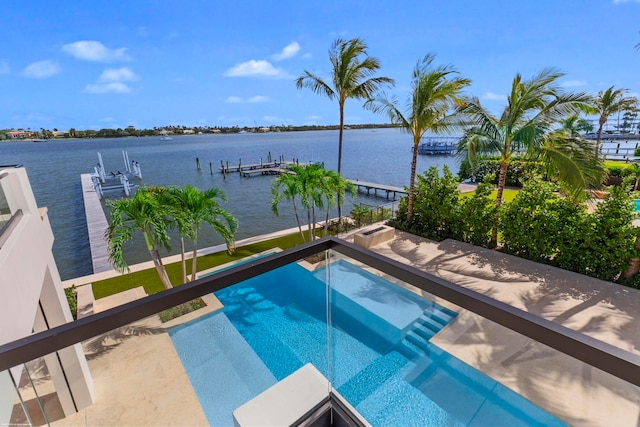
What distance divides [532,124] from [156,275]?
1102 cm

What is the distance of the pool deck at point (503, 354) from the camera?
5.34 ft

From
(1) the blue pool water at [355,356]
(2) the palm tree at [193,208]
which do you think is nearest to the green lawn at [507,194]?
(2) the palm tree at [193,208]

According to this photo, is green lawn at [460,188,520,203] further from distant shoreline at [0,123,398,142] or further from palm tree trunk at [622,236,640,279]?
distant shoreline at [0,123,398,142]

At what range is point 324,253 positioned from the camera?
6.55ft

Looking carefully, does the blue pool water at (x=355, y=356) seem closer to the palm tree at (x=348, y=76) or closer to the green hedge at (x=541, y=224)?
the green hedge at (x=541, y=224)

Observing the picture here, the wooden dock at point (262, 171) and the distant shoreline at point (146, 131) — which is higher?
the distant shoreline at point (146, 131)

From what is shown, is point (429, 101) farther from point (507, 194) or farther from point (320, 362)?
point (507, 194)

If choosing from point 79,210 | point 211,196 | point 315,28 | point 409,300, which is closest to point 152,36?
point 315,28

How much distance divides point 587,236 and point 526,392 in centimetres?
581

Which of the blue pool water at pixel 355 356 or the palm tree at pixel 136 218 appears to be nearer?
the blue pool water at pixel 355 356

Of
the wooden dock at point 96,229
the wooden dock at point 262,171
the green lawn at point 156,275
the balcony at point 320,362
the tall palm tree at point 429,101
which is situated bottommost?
the wooden dock at point 262,171

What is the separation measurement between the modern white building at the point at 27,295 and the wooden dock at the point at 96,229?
6.83 metres

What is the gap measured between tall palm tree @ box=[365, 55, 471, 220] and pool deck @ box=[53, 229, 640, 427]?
4.20 metres

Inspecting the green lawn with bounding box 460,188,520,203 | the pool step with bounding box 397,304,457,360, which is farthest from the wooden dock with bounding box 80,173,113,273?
the green lawn with bounding box 460,188,520,203
